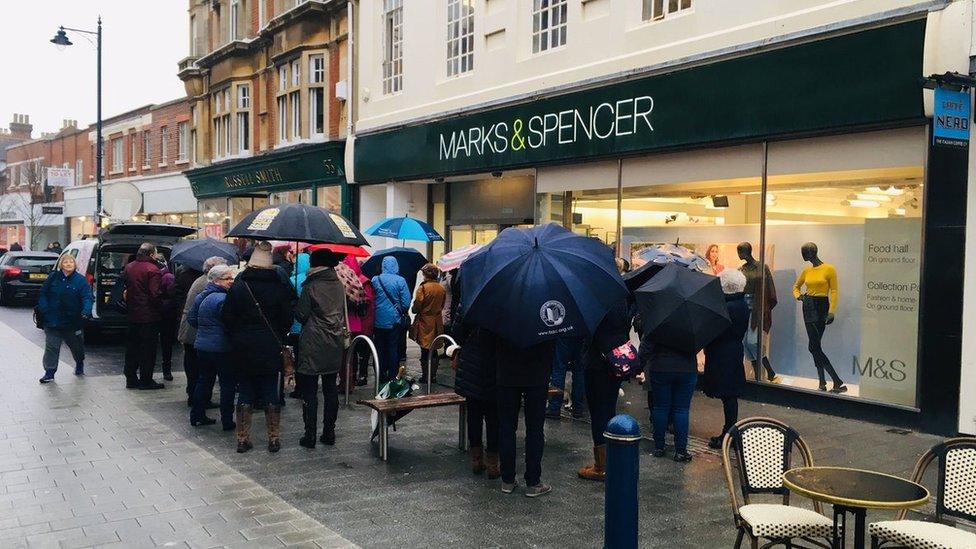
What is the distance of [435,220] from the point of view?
17.8 m

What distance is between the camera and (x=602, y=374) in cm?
664

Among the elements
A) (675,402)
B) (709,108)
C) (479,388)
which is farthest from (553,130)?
(479,388)

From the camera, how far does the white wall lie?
979 cm

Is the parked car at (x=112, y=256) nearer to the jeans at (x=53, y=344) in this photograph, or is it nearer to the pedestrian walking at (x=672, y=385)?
the jeans at (x=53, y=344)

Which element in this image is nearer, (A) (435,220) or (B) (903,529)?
(B) (903,529)

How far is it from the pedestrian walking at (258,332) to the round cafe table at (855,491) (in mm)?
4675

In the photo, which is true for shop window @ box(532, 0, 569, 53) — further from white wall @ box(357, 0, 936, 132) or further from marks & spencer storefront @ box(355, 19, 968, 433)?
marks & spencer storefront @ box(355, 19, 968, 433)

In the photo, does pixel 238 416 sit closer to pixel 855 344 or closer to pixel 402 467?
pixel 402 467

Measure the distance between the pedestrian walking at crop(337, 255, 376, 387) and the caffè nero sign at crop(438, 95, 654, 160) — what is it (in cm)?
409

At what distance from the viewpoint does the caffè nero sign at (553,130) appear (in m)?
11.6

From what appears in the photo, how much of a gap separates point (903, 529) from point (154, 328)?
354 inches

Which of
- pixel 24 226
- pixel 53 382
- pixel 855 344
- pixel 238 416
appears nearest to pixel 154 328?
pixel 53 382

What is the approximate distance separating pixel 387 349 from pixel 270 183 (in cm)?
1338

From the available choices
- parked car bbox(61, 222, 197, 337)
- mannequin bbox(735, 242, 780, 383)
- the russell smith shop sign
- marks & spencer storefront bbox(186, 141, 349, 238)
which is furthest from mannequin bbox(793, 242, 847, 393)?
parked car bbox(61, 222, 197, 337)
